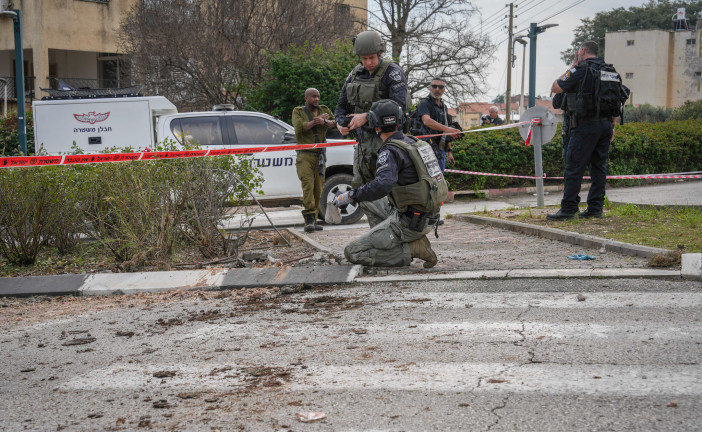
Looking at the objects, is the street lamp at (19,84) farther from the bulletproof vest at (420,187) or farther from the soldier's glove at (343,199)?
the bulletproof vest at (420,187)

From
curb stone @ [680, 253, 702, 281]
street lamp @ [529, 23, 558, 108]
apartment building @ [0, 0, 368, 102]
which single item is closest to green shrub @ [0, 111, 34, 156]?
apartment building @ [0, 0, 368, 102]

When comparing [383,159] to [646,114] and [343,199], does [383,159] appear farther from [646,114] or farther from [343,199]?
[646,114]

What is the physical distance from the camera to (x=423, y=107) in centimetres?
1058

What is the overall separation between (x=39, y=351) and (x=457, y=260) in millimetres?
3937

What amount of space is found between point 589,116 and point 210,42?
13.9 m

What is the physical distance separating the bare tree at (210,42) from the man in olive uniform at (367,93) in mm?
13744

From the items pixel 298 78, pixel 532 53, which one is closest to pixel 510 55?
pixel 532 53

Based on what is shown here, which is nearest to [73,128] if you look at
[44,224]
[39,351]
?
[44,224]

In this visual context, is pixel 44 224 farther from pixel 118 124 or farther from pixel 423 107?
pixel 118 124

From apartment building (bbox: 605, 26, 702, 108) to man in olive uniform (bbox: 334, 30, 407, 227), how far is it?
2201 inches

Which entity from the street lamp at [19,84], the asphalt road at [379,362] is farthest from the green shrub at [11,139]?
the asphalt road at [379,362]

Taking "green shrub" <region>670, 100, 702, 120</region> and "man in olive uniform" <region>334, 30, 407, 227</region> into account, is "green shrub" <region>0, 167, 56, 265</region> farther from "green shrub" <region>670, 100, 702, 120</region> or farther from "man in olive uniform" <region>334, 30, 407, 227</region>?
"green shrub" <region>670, 100, 702, 120</region>

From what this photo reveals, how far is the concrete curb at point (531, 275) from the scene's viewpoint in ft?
19.8

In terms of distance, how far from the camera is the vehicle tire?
11992 mm
